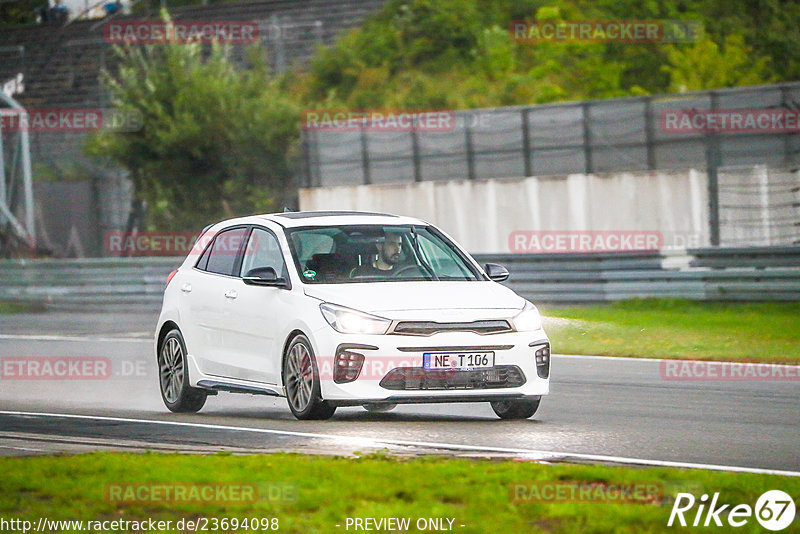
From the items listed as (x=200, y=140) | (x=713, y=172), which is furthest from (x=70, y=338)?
(x=200, y=140)

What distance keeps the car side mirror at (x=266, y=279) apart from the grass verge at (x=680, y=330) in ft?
23.0

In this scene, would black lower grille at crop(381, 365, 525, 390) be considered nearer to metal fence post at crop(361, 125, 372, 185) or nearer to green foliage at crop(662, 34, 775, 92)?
metal fence post at crop(361, 125, 372, 185)

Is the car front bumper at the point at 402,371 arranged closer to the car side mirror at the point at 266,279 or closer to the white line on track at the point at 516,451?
the white line on track at the point at 516,451

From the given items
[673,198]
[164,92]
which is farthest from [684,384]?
[164,92]

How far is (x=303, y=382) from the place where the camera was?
11227mm

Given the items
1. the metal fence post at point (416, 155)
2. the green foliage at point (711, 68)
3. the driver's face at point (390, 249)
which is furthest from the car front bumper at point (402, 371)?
the green foliage at point (711, 68)

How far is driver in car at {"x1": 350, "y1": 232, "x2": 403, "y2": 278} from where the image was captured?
11.7m

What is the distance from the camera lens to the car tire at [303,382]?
11.0 metres

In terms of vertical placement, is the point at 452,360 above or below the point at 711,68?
below

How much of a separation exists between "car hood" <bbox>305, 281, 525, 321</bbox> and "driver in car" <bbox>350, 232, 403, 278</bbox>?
28 cm

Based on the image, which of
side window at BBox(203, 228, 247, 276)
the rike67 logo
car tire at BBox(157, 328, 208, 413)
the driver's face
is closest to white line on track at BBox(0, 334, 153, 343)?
car tire at BBox(157, 328, 208, 413)

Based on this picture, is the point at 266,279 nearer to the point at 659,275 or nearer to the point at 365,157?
the point at 659,275

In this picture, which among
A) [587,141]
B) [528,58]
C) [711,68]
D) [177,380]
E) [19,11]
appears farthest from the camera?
[19,11]

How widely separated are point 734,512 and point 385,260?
5254mm
